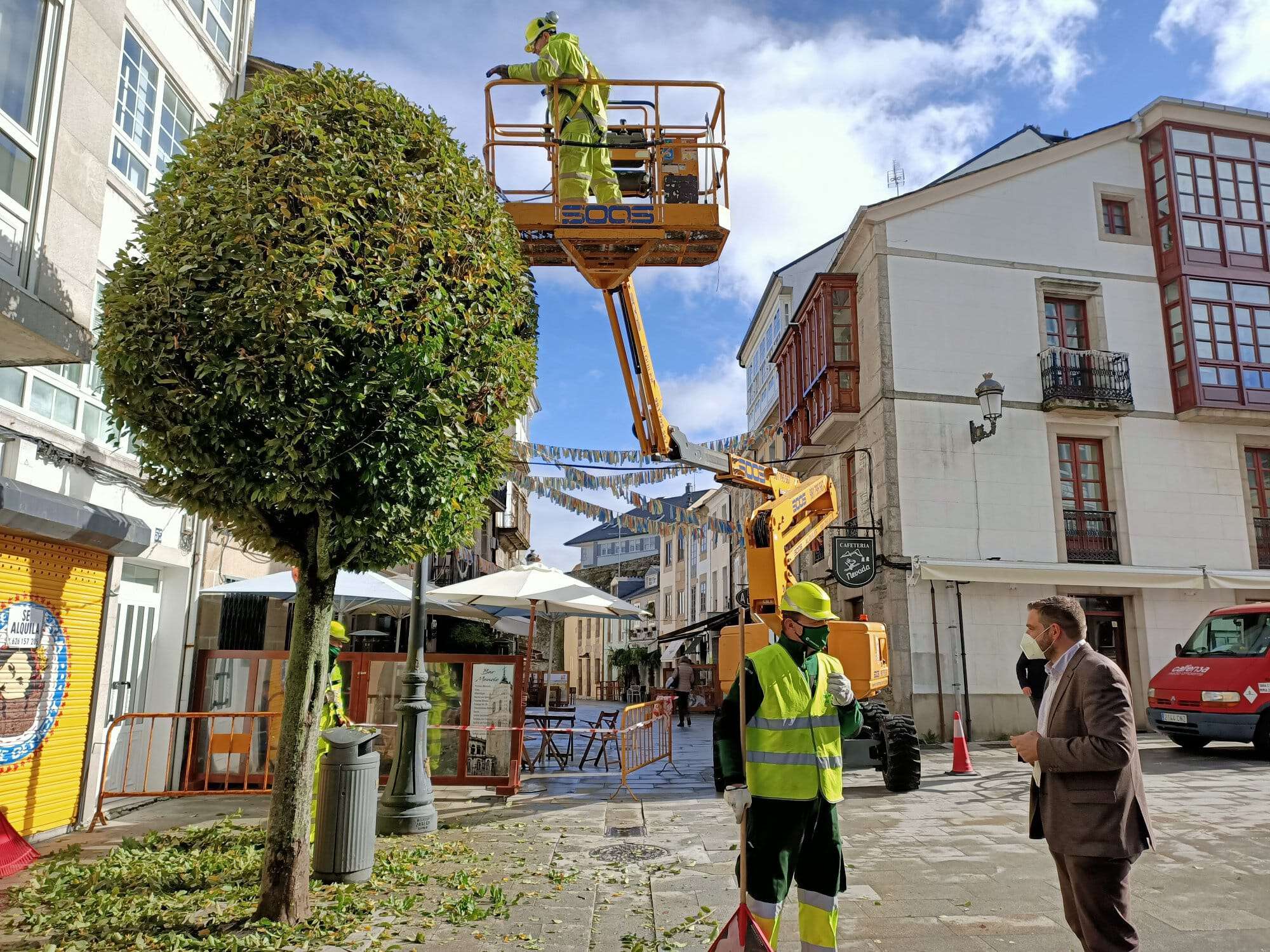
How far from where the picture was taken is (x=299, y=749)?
5.48 metres

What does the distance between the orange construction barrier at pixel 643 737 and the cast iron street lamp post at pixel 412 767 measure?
8.54ft

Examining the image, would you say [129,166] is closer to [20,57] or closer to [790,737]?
[20,57]

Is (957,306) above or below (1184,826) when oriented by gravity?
above

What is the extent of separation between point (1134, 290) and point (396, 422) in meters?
18.8

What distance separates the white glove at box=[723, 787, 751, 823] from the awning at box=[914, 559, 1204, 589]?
12820mm

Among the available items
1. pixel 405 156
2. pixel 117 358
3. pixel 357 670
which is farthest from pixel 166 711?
pixel 405 156

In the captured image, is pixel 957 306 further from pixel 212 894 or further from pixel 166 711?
pixel 212 894

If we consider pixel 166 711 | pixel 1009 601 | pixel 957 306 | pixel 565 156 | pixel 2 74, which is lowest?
pixel 166 711

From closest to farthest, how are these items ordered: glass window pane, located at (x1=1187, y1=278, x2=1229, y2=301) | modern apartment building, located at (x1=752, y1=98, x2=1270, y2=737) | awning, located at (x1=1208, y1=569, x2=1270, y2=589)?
modern apartment building, located at (x1=752, y1=98, x2=1270, y2=737) < awning, located at (x1=1208, y1=569, x2=1270, y2=589) < glass window pane, located at (x1=1187, y1=278, x2=1229, y2=301)

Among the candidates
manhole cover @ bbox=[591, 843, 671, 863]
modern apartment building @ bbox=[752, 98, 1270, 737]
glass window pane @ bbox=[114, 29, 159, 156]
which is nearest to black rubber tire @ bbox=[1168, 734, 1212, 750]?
modern apartment building @ bbox=[752, 98, 1270, 737]

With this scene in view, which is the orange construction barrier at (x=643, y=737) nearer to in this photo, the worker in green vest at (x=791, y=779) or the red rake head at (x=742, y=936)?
the worker in green vest at (x=791, y=779)

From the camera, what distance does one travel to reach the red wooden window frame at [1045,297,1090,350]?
18.8 m

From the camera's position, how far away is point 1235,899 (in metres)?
5.74

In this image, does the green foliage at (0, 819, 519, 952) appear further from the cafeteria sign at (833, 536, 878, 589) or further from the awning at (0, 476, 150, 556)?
the cafeteria sign at (833, 536, 878, 589)
